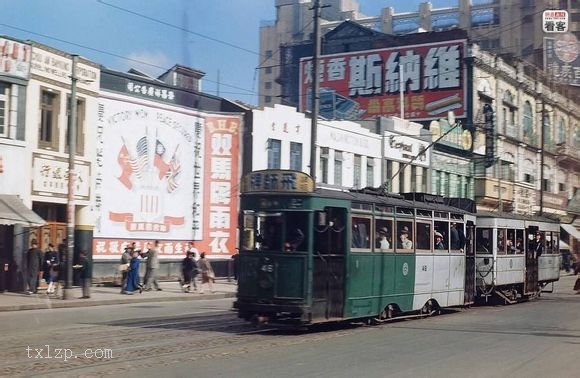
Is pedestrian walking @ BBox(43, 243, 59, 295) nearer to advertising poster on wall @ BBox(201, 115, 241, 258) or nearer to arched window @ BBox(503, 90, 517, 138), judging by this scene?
advertising poster on wall @ BBox(201, 115, 241, 258)

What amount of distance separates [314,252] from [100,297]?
11.1 metres

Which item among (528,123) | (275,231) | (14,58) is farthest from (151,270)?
(528,123)

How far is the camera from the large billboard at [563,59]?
209 feet

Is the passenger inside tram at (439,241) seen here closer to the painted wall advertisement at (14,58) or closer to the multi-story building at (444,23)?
the painted wall advertisement at (14,58)

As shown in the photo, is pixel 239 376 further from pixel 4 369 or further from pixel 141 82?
pixel 141 82

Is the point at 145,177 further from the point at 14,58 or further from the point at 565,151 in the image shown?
the point at 565,151

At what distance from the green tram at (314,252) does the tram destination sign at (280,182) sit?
20 mm

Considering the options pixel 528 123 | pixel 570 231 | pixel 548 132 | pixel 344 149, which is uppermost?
pixel 528 123

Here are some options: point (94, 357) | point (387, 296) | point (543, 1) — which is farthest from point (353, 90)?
point (94, 357)

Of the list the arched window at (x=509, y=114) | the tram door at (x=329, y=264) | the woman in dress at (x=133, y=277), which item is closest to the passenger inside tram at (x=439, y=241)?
the tram door at (x=329, y=264)

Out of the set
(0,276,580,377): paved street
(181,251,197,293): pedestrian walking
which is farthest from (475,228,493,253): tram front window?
(181,251,197,293): pedestrian walking

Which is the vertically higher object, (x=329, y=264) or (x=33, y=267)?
(x=329, y=264)

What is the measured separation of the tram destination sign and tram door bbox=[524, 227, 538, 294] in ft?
47.4

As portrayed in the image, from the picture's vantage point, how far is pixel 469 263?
22578 millimetres
